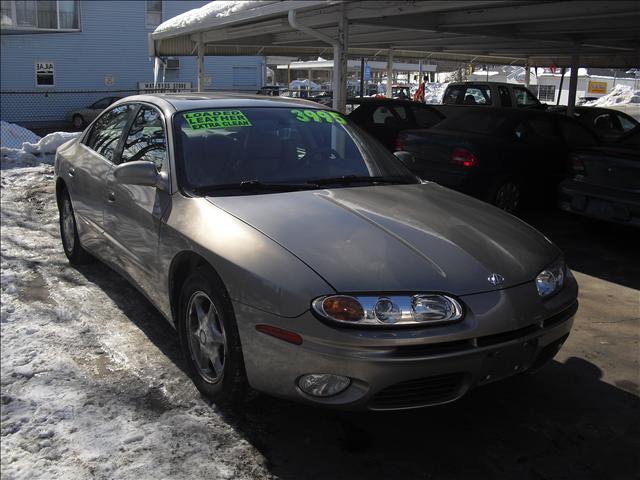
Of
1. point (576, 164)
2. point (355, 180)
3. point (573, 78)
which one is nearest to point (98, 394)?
point (355, 180)

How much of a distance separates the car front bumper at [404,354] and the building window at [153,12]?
2606 centimetres

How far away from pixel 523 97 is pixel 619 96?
13.0 m

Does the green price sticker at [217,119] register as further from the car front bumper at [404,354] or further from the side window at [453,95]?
the side window at [453,95]

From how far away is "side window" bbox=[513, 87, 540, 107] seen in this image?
15.8 m

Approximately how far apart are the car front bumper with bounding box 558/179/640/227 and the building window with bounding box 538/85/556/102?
24.5m

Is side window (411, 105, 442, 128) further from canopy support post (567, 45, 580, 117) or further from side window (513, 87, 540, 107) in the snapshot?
side window (513, 87, 540, 107)

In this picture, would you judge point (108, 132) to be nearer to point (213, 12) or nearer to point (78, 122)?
point (213, 12)

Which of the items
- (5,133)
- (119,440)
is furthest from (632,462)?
(5,133)

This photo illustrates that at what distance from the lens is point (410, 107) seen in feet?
38.5

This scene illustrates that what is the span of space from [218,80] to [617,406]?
27107 mm

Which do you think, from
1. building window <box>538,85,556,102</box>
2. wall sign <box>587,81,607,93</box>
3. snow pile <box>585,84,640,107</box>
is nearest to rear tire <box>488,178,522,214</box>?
snow pile <box>585,84,640,107</box>

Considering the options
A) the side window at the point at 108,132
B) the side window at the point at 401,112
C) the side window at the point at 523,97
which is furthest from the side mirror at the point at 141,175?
the side window at the point at 523,97

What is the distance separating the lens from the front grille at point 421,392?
2.66 m

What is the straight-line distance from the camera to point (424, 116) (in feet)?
38.9
